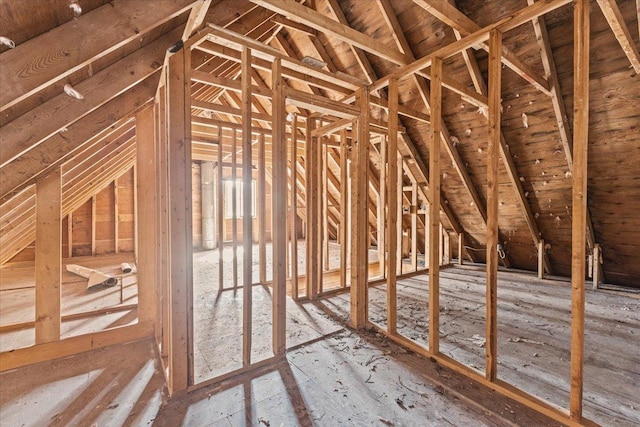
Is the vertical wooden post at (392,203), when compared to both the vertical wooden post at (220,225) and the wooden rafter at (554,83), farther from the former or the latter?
the vertical wooden post at (220,225)

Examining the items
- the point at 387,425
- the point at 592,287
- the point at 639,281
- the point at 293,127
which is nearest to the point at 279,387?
the point at 387,425

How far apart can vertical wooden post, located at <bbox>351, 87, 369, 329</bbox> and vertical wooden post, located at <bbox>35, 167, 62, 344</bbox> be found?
8.65 feet

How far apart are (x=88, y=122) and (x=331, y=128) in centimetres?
237

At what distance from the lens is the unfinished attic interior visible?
1.60 meters

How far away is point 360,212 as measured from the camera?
2.84 meters

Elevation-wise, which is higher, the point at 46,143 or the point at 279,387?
the point at 46,143

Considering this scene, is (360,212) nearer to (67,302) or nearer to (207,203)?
(67,302)

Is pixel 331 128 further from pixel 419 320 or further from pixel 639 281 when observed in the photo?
pixel 639 281

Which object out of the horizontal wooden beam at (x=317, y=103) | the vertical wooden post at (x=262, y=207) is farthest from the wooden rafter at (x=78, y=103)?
the vertical wooden post at (x=262, y=207)

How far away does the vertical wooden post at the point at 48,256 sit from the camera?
2201 millimetres

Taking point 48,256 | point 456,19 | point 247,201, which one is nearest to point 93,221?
point 48,256

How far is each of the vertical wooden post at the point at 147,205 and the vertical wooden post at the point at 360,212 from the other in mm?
1987

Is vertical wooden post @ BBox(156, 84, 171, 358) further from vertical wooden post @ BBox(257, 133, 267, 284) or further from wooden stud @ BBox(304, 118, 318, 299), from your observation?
wooden stud @ BBox(304, 118, 318, 299)

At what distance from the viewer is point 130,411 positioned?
1694mm
